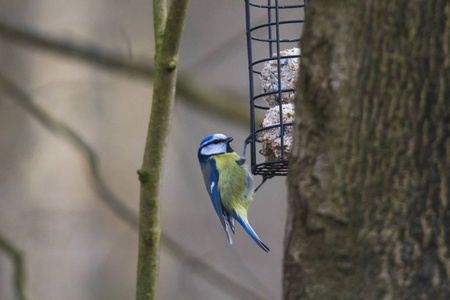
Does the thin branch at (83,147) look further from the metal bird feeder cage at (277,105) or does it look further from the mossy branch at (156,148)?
the mossy branch at (156,148)

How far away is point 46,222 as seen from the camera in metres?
5.51

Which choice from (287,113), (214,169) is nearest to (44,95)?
(214,169)

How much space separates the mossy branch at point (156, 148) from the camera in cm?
202

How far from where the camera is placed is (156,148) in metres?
2.09

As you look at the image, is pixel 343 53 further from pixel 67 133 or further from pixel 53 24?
pixel 53 24

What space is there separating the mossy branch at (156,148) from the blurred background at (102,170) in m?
2.99

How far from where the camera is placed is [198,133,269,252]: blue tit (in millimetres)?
3627

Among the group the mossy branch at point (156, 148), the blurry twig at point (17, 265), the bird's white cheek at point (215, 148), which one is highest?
the bird's white cheek at point (215, 148)

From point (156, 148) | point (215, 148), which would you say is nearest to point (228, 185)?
point (215, 148)

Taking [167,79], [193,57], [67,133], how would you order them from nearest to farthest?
[167,79]
[67,133]
[193,57]

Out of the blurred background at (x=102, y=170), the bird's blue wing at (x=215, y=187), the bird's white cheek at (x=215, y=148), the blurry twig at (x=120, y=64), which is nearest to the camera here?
the bird's blue wing at (x=215, y=187)

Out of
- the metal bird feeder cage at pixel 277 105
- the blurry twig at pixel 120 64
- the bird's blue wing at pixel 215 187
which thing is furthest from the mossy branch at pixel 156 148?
the blurry twig at pixel 120 64

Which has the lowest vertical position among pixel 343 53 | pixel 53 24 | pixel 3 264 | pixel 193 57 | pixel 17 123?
pixel 3 264

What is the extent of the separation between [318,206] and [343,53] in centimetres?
28
